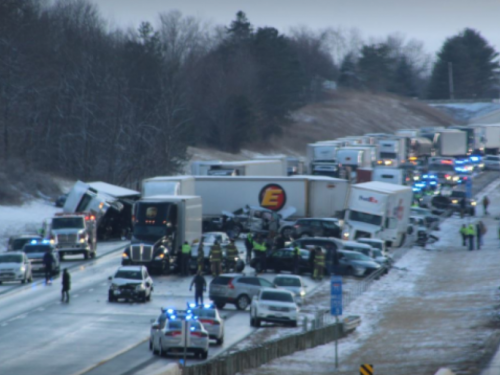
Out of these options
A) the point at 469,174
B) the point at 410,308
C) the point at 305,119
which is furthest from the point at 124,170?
the point at 305,119

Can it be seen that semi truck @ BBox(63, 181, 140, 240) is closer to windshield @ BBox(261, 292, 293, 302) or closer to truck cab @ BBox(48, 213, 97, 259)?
truck cab @ BBox(48, 213, 97, 259)

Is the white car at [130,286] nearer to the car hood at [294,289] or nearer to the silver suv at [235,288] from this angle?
the silver suv at [235,288]

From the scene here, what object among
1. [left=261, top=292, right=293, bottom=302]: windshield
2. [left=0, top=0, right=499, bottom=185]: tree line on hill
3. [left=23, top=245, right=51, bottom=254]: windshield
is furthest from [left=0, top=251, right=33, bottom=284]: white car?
[left=0, top=0, right=499, bottom=185]: tree line on hill

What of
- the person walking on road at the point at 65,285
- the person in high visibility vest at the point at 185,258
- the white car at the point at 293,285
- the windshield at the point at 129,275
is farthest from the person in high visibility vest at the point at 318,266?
the person walking on road at the point at 65,285

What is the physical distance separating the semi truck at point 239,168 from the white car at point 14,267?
23.7 meters

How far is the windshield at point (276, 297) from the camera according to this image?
31297mm

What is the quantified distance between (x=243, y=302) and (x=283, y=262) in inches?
314

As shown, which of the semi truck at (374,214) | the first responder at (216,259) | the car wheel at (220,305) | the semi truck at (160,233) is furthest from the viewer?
the semi truck at (374,214)

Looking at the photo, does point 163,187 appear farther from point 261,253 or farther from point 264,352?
point 264,352

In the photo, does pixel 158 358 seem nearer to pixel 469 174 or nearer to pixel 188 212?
pixel 188 212

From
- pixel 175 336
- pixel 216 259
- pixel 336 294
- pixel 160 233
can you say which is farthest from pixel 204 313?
pixel 160 233

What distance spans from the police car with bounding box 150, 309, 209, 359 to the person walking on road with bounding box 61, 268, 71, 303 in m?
9.27

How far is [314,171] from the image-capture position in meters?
76.9

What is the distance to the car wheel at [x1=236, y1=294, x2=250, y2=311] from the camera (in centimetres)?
3378
